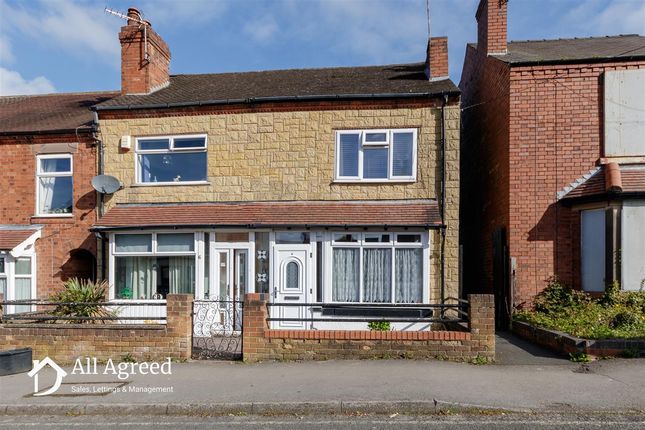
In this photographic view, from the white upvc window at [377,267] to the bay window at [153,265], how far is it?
10.9ft

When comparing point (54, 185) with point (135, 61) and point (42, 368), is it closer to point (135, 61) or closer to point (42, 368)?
point (135, 61)

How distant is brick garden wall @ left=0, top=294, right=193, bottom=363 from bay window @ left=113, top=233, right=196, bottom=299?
2.65m

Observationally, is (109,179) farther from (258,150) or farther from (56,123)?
(258,150)

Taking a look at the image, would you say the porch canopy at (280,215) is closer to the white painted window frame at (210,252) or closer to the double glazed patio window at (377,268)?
the white painted window frame at (210,252)

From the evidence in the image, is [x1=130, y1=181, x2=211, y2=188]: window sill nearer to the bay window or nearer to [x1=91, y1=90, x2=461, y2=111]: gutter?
the bay window

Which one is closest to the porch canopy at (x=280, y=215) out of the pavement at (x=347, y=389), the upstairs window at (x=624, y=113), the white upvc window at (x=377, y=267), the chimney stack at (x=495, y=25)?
the white upvc window at (x=377, y=267)

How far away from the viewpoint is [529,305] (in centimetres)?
1009

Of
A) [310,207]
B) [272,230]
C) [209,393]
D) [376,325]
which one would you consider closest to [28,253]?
[272,230]

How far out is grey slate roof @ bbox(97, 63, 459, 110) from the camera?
1077 centimetres

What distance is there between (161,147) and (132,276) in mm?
3178

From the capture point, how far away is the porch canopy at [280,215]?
9.85 m

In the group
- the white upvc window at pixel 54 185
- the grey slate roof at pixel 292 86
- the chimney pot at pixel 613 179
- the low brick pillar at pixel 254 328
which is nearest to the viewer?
the low brick pillar at pixel 254 328

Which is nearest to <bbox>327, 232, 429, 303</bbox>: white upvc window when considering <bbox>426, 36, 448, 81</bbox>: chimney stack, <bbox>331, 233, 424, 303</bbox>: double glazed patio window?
<bbox>331, 233, 424, 303</bbox>: double glazed patio window

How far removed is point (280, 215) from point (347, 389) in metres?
5.04
